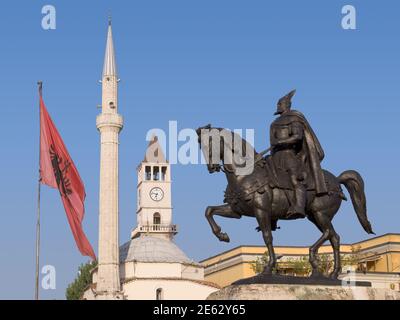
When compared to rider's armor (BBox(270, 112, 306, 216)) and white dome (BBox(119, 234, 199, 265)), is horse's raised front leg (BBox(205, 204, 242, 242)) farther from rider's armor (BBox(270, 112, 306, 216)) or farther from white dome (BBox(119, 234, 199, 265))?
white dome (BBox(119, 234, 199, 265))

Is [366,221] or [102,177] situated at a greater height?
[102,177]

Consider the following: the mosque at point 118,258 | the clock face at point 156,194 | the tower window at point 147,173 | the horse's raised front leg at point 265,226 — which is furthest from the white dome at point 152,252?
the horse's raised front leg at point 265,226

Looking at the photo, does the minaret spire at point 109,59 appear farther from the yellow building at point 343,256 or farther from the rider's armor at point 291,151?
the rider's armor at point 291,151

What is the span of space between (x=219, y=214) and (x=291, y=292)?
190 centimetres

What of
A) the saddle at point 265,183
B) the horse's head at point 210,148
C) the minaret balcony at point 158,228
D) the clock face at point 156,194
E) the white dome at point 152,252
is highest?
the clock face at point 156,194

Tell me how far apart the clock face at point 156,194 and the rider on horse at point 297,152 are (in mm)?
91284

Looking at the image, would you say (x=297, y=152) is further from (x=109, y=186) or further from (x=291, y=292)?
(x=109, y=186)

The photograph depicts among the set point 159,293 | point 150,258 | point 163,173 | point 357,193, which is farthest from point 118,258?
point 357,193

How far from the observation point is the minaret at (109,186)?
226 ft

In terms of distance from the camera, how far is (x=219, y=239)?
48.0 ft

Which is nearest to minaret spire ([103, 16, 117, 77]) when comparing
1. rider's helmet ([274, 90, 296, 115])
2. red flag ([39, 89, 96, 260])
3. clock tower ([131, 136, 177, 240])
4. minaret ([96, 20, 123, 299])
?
minaret ([96, 20, 123, 299])

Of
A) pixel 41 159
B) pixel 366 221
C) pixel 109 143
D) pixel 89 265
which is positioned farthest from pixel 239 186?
pixel 89 265
